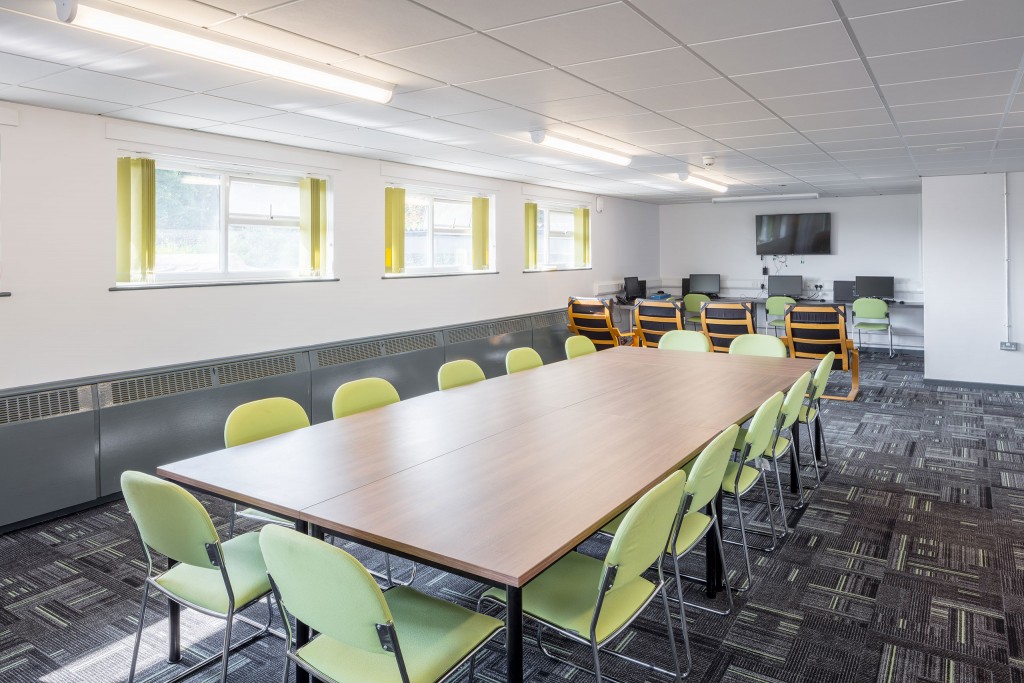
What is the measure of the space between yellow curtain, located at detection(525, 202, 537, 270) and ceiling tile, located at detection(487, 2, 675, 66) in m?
5.39

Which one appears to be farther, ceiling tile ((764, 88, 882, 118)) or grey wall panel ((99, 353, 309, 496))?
grey wall panel ((99, 353, 309, 496))

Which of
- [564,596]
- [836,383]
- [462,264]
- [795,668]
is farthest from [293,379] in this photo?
[836,383]

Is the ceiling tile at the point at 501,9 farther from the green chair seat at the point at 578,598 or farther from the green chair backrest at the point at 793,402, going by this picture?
the green chair backrest at the point at 793,402

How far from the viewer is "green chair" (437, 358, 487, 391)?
4.30 metres

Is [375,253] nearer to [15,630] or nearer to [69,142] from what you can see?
[69,142]

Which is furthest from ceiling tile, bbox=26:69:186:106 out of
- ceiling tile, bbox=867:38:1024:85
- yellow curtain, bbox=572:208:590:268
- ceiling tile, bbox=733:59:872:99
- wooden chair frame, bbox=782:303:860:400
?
yellow curtain, bbox=572:208:590:268

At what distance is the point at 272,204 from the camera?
5.69m

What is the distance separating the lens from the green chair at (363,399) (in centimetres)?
351

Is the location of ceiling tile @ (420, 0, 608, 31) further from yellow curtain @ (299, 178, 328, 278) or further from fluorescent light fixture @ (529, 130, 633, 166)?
yellow curtain @ (299, 178, 328, 278)

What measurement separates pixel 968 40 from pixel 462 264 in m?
5.40

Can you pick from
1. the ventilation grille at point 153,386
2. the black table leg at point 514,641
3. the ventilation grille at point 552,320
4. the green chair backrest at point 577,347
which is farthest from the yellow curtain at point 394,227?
the black table leg at point 514,641

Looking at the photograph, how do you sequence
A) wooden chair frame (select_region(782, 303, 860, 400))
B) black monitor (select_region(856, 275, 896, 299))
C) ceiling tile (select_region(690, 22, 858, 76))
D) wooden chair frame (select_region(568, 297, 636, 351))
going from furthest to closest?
1. black monitor (select_region(856, 275, 896, 299))
2. wooden chair frame (select_region(568, 297, 636, 351))
3. wooden chair frame (select_region(782, 303, 860, 400))
4. ceiling tile (select_region(690, 22, 858, 76))

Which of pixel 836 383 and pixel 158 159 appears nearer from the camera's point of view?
pixel 158 159

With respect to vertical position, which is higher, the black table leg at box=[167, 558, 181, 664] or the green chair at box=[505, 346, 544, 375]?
the green chair at box=[505, 346, 544, 375]
